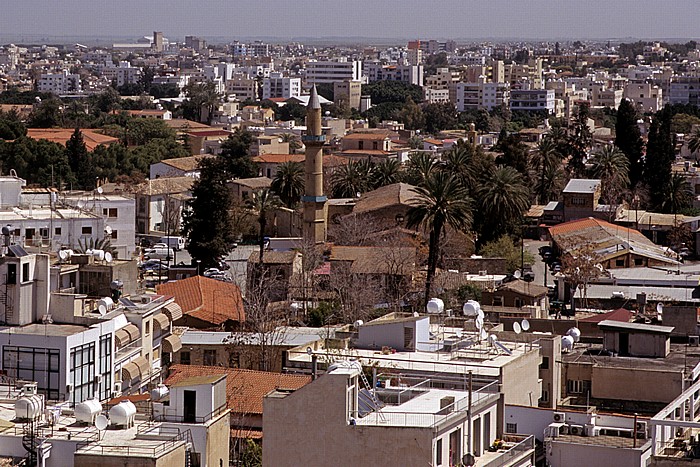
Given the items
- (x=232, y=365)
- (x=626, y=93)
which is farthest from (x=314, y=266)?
(x=626, y=93)

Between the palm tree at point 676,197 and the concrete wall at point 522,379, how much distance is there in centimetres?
3906

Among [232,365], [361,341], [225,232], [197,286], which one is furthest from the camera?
[225,232]

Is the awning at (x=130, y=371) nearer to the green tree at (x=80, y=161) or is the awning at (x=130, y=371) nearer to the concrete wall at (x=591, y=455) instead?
the concrete wall at (x=591, y=455)

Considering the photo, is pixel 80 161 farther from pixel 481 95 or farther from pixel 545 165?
pixel 481 95

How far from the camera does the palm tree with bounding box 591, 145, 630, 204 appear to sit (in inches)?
2518

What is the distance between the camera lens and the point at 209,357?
31.3 metres

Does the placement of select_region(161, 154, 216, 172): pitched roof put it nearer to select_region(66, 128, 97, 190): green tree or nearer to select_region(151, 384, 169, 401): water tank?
select_region(66, 128, 97, 190): green tree

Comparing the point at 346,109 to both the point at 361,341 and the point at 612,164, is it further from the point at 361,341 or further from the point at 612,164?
the point at 361,341

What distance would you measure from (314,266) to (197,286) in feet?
25.6

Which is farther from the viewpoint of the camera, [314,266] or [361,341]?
[314,266]

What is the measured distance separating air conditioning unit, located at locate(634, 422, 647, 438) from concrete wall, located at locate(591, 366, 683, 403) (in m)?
3.79

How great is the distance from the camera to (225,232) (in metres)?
48.9

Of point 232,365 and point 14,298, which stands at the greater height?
point 14,298

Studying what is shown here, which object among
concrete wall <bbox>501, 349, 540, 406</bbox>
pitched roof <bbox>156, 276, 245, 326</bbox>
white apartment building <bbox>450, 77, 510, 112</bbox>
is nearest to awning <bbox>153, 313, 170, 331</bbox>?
pitched roof <bbox>156, 276, 245, 326</bbox>
